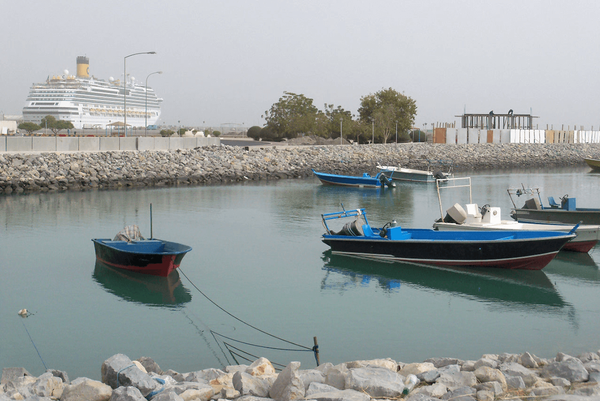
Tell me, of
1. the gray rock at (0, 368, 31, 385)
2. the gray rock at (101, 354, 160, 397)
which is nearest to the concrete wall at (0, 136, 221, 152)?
the gray rock at (0, 368, 31, 385)

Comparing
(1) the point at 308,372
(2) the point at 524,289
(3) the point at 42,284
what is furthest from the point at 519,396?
(3) the point at 42,284

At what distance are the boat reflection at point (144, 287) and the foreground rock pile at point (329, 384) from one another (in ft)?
20.6

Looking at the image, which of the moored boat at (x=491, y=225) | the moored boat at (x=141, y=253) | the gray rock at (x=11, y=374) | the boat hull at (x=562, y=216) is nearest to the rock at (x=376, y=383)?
the gray rock at (x=11, y=374)

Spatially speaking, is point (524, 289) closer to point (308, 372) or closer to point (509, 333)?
point (509, 333)

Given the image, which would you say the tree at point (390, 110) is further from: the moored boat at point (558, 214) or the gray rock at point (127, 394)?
the gray rock at point (127, 394)

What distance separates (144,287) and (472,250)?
9485 mm

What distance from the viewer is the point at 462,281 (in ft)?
56.7

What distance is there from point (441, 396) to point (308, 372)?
79.2 inches

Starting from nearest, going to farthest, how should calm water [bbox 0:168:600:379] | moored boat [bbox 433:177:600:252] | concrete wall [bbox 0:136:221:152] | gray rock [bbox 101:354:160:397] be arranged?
gray rock [bbox 101:354:160:397], calm water [bbox 0:168:600:379], moored boat [bbox 433:177:600:252], concrete wall [bbox 0:136:221:152]

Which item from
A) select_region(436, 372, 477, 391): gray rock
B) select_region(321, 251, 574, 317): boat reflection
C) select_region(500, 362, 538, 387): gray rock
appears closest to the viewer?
select_region(436, 372, 477, 391): gray rock

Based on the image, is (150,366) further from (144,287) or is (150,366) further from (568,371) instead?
(144,287)

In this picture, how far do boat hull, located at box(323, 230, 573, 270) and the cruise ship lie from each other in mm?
111349

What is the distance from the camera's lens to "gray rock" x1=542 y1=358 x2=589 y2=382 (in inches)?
343

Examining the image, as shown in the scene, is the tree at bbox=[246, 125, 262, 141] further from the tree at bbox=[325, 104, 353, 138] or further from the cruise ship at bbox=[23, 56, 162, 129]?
the cruise ship at bbox=[23, 56, 162, 129]
